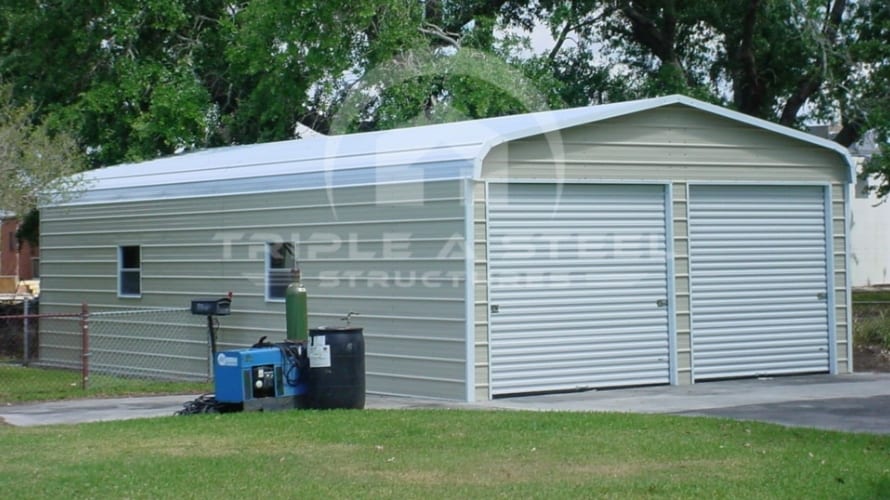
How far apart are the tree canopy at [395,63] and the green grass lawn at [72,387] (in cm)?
623

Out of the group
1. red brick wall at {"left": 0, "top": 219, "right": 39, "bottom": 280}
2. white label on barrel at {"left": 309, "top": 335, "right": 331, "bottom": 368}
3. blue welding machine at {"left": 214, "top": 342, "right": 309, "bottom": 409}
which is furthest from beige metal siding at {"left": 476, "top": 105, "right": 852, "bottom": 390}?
red brick wall at {"left": 0, "top": 219, "right": 39, "bottom": 280}

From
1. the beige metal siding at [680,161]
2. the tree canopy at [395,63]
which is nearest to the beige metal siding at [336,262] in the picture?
the beige metal siding at [680,161]

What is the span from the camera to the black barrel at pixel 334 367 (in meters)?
15.0

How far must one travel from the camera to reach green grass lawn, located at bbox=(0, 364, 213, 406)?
59.9 feet

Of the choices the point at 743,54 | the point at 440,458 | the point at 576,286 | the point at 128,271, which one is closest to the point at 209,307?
the point at 128,271

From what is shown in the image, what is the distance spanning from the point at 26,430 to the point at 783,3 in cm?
2024

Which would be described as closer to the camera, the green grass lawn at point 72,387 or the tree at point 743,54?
the green grass lawn at point 72,387

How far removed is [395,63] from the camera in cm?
2630

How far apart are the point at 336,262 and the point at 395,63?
9.04 meters

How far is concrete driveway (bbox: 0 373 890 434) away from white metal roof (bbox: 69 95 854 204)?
3.01 meters

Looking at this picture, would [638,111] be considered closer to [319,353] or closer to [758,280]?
[758,280]

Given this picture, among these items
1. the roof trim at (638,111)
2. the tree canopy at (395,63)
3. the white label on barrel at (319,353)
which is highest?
the tree canopy at (395,63)

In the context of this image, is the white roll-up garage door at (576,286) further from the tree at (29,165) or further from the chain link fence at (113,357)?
the tree at (29,165)

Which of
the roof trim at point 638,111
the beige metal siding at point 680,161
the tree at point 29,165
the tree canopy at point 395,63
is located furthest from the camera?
the tree canopy at point 395,63
